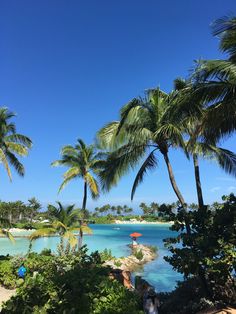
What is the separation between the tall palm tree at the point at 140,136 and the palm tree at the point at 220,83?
1728mm

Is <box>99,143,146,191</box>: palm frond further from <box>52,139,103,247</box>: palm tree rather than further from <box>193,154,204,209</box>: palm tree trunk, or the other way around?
<box>52,139,103,247</box>: palm tree

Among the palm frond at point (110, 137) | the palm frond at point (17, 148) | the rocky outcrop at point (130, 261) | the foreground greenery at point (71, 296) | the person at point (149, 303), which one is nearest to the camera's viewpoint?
the foreground greenery at point (71, 296)

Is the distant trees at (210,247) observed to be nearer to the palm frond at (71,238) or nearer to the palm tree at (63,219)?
the palm frond at (71,238)

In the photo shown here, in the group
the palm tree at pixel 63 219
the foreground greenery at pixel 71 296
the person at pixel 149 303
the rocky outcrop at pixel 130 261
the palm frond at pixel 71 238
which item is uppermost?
the palm tree at pixel 63 219

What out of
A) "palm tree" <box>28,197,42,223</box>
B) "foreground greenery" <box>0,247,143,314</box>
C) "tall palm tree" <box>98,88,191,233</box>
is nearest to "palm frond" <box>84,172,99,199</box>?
"tall palm tree" <box>98,88,191,233</box>

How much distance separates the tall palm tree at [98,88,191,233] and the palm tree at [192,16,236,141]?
68.0 inches

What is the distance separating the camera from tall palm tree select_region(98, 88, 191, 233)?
10925mm

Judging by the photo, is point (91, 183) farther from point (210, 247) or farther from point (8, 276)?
point (210, 247)

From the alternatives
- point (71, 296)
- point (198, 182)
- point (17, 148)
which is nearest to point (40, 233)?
point (17, 148)

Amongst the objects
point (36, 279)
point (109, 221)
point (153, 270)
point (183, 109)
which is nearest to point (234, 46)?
point (183, 109)

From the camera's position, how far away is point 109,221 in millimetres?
108500

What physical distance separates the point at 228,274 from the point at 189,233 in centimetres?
157

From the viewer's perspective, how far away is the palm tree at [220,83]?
323 inches

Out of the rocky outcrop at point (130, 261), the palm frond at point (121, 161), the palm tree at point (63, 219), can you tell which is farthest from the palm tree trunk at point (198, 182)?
the rocky outcrop at point (130, 261)
